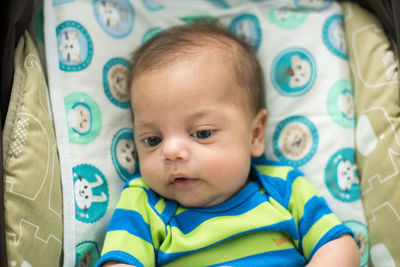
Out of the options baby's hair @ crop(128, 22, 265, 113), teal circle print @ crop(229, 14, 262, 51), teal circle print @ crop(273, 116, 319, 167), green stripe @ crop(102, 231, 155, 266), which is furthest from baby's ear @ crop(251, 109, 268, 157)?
green stripe @ crop(102, 231, 155, 266)

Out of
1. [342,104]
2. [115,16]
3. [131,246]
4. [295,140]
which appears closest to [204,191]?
[131,246]

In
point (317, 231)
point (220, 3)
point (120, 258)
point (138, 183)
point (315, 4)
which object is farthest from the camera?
point (220, 3)

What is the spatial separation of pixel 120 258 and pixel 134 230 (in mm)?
104

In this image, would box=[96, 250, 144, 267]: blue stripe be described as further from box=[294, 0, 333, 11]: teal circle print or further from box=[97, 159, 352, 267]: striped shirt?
box=[294, 0, 333, 11]: teal circle print

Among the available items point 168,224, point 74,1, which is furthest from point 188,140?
point 74,1

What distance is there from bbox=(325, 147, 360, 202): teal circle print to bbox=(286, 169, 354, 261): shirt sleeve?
12cm

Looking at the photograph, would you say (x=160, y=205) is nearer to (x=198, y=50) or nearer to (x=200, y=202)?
(x=200, y=202)

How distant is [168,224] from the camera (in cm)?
129

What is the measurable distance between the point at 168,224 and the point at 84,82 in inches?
20.5

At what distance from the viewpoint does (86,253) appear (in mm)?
1272

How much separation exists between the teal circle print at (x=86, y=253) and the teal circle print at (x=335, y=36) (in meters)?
1.03

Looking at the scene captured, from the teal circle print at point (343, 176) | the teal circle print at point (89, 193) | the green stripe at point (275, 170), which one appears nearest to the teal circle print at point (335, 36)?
the teal circle print at point (343, 176)

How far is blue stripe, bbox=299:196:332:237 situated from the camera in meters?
1.26

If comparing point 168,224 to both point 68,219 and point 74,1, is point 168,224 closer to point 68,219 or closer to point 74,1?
point 68,219
